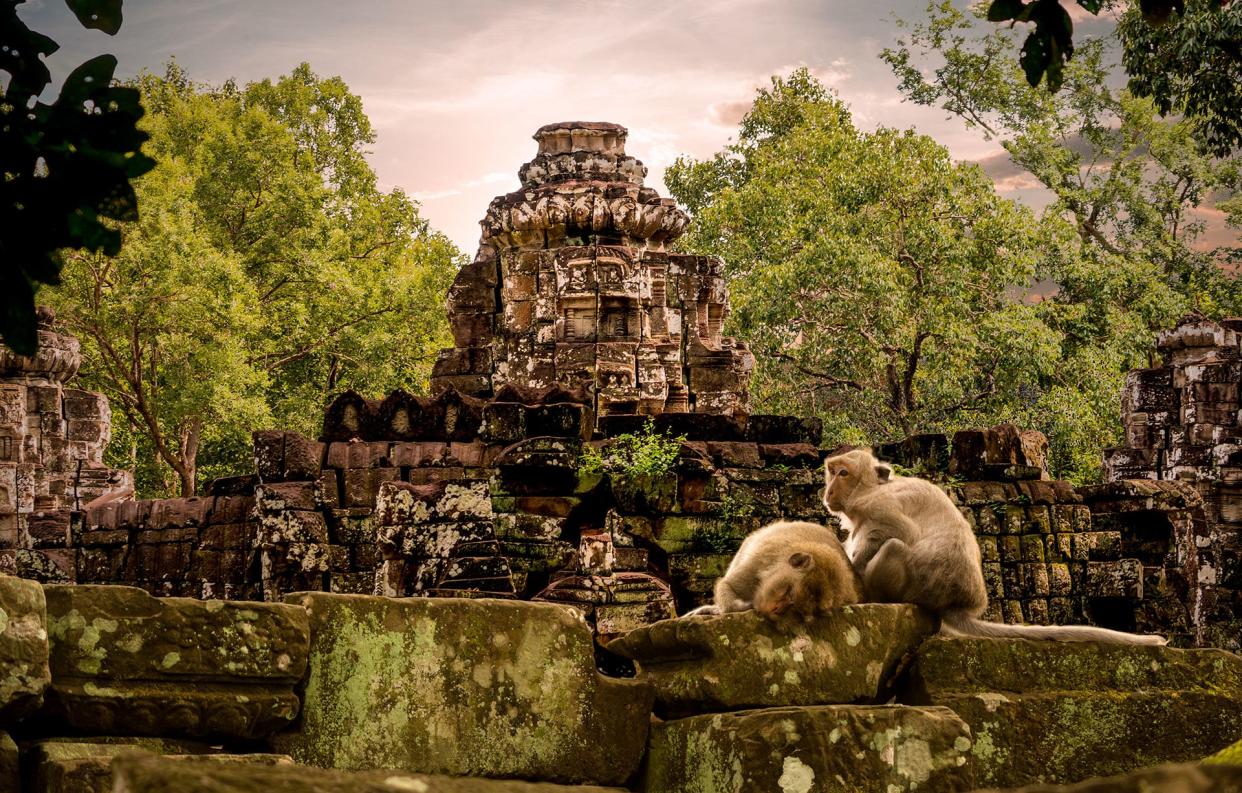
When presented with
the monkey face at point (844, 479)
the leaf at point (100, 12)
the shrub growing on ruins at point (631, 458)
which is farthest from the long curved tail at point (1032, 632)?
the shrub growing on ruins at point (631, 458)

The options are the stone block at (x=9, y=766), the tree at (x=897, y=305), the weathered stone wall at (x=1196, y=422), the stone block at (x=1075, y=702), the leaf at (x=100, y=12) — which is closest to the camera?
the leaf at (x=100, y=12)

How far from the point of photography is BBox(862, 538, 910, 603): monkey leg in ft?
16.7

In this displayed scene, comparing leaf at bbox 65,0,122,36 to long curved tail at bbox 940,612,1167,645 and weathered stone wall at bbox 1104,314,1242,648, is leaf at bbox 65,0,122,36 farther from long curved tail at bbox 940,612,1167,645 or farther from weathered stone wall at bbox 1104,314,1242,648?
weathered stone wall at bbox 1104,314,1242,648

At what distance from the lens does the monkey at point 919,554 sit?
193 inches

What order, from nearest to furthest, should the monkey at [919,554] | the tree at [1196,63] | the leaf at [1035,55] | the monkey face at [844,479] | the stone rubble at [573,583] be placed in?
the leaf at [1035,55] < the stone rubble at [573,583] < the monkey at [919,554] < the monkey face at [844,479] < the tree at [1196,63]

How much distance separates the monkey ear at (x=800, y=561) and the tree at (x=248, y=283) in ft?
82.3

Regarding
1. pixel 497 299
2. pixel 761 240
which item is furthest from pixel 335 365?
pixel 497 299

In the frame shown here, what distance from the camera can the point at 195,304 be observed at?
28.5m

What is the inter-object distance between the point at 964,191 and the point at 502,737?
26230mm

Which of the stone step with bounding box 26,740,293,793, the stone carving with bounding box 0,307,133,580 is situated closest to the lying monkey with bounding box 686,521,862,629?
the stone step with bounding box 26,740,293,793

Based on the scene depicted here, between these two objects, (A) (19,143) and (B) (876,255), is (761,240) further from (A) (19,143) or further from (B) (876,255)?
(A) (19,143)

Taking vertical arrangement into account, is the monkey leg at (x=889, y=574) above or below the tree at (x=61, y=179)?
below

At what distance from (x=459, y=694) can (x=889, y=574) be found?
1.82 m

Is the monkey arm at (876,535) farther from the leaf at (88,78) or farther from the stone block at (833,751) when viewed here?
the leaf at (88,78)
